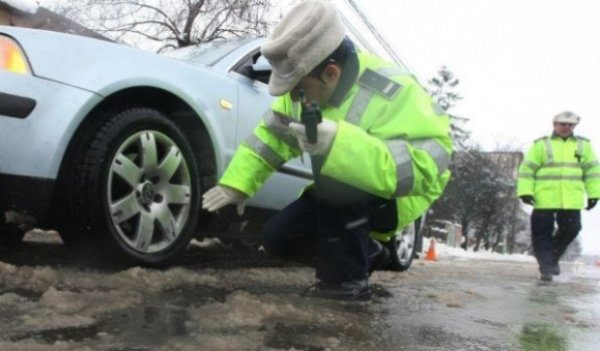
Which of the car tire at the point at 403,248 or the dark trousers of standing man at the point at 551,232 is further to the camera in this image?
the dark trousers of standing man at the point at 551,232

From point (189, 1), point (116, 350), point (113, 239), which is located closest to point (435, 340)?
point (116, 350)

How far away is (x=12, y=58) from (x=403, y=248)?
3217 millimetres

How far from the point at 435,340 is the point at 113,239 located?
146 cm

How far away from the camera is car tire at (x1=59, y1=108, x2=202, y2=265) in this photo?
108 inches

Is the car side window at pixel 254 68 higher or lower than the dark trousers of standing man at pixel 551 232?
higher

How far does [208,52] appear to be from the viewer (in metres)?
3.96

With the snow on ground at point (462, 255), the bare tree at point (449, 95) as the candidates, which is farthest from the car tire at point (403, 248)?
the bare tree at point (449, 95)

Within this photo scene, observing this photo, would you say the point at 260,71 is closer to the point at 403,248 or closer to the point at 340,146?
the point at 340,146

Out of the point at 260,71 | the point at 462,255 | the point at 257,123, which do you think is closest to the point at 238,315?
the point at 257,123

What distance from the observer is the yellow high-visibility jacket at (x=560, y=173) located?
5.75m

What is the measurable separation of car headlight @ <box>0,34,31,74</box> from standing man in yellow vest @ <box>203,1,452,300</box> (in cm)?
96

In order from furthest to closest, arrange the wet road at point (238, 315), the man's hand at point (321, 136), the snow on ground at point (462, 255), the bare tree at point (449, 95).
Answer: the bare tree at point (449, 95) < the snow on ground at point (462, 255) < the man's hand at point (321, 136) < the wet road at point (238, 315)

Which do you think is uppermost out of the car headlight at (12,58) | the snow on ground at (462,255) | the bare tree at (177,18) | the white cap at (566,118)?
the bare tree at (177,18)

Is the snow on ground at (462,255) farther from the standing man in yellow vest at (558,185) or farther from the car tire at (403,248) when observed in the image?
the car tire at (403,248)
